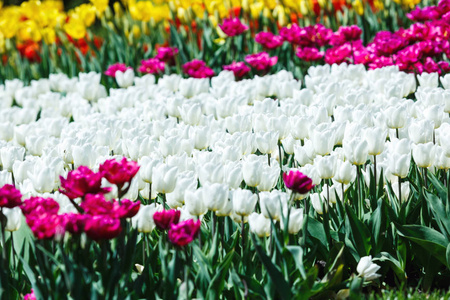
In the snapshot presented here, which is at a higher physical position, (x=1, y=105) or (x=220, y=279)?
(x=1, y=105)

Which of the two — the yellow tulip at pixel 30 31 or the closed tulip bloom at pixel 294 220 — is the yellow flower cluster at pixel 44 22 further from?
the closed tulip bloom at pixel 294 220

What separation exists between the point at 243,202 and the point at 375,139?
754mm

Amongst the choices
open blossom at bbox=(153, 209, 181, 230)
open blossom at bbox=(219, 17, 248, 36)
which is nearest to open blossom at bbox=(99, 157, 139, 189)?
open blossom at bbox=(153, 209, 181, 230)

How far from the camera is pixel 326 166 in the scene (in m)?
2.40

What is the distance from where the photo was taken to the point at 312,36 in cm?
490

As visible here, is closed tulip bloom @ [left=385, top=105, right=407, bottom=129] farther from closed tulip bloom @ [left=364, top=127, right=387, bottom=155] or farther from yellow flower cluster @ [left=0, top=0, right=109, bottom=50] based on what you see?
yellow flower cluster @ [left=0, top=0, right=109, bottom=50]

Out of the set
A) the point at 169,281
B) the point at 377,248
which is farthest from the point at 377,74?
the point at 169,281

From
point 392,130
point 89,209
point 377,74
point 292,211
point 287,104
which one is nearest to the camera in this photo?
point 89,209

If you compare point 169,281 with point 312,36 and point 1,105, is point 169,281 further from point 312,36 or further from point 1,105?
point 1,105

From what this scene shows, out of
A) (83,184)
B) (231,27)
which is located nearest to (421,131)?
(83,184)

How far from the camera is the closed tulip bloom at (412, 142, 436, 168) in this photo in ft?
8.02

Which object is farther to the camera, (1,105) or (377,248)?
(1,105)

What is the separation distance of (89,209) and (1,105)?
3.74 meters

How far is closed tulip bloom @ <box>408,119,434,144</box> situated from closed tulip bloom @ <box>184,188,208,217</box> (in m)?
1.06
